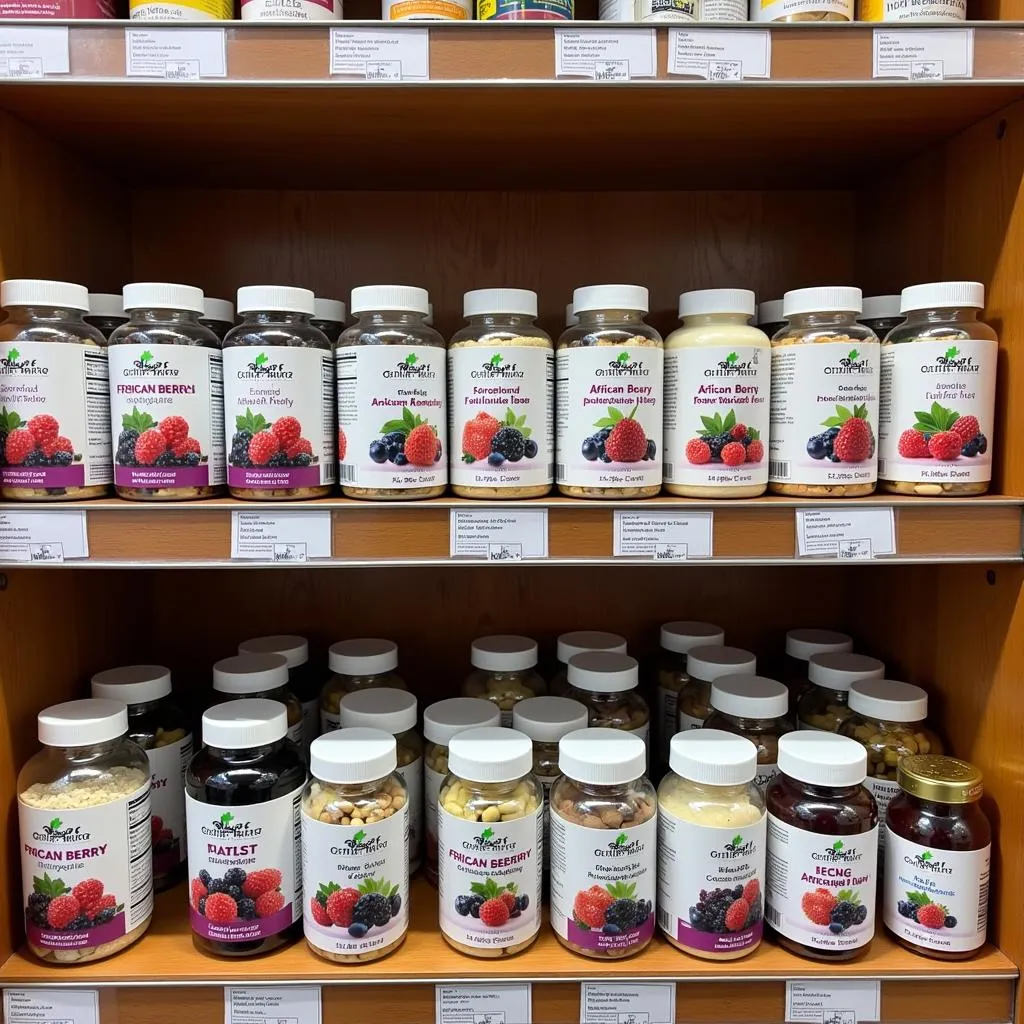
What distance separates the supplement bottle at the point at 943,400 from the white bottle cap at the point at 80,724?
87 centimetres

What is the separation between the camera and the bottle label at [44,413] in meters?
0.78

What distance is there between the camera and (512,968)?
81 centimetres

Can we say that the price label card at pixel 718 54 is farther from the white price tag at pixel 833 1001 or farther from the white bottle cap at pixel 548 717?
the white price tag at pixel 833 1001

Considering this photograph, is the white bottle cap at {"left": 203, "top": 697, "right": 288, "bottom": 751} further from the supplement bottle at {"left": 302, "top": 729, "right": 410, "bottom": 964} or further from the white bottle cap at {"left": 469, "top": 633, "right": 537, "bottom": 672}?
the white bottle cap at {"left": 469, "top": 633, "right": 537, "bottom": 672}

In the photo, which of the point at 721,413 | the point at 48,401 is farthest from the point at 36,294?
the point at 721,413

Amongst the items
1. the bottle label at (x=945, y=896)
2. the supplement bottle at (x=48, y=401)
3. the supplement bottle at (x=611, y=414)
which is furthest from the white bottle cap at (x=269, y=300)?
the bottle label at (x=945, y=896)

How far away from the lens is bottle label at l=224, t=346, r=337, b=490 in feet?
2.64

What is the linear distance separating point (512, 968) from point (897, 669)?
657mm

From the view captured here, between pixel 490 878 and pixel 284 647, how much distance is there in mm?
469

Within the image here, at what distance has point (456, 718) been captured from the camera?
36.2 inches

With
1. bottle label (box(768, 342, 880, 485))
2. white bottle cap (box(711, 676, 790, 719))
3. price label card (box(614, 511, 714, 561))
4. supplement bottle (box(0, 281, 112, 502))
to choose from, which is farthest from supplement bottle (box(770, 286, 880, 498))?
supplement bottle (box(0, 281, 112, 502))

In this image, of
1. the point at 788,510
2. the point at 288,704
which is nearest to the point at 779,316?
the point at 788,510

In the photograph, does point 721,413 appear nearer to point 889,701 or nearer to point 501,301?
point 501,301

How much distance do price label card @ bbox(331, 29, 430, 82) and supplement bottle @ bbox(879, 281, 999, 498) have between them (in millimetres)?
566
